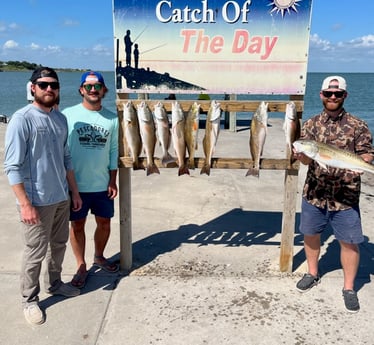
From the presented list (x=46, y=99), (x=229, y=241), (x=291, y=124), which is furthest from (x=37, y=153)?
(x=229, y=241)

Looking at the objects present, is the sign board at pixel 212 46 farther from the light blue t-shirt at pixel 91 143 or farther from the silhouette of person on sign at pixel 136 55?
the light blue t-shirt at pixel 91 143

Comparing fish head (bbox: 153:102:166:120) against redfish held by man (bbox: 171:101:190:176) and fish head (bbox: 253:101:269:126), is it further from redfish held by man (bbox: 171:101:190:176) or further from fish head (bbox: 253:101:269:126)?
fish head (bbox: 253:101:269:126)

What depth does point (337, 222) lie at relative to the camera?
11.2 ft

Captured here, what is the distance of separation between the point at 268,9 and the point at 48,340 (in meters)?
3.33

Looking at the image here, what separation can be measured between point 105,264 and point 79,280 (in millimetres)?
393

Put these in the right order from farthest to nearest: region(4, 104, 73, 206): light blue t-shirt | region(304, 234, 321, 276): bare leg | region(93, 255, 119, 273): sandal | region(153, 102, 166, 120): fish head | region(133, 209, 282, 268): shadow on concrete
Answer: region(133, 209, 282, 268): shadow on concrete < region(93, 255, 119, 273): sandal < region(304, 234, 321, 276): bare leg < region(153, 102, 166, 120): fish head < region(4, 104, 73, 206): light blue t-shirt

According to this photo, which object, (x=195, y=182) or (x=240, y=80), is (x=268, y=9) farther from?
(x=195, y=182)

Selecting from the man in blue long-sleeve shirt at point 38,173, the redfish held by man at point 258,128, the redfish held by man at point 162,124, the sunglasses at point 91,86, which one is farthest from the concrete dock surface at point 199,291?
the sunglasses at point 91,86

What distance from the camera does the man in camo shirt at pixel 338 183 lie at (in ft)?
10.6

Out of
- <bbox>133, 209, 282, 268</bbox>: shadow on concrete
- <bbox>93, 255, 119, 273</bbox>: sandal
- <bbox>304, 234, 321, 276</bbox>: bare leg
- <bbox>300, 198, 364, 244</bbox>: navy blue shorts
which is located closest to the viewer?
<bbox>300, 198, 364, 244</bbox>: navy blue shorts

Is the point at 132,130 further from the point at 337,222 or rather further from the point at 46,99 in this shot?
the point at 337,222

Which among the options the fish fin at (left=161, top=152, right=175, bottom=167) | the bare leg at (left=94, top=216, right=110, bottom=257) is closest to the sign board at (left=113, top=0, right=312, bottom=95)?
the fish fin at (left=161, top=152, right=175, bottom=167)

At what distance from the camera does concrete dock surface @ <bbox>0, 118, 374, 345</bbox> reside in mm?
3053

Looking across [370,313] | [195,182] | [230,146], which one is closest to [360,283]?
[370,313]
